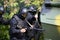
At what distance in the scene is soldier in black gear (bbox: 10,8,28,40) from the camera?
31.1 ft

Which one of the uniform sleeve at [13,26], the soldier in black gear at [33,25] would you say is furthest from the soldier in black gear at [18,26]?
the soldier in black gear at [33,25]

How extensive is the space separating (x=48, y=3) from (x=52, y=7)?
0.39 feet

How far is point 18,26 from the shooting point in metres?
9.57

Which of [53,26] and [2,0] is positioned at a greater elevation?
[53,26]

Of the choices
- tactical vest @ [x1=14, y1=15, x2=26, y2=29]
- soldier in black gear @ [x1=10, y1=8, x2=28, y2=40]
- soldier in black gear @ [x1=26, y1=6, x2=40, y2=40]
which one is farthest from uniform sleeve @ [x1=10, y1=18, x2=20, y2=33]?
soldier in black gear @ [x1=26, y1=6, x2=40, y2=40]

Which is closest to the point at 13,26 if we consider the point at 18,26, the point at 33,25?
the point at 18,26

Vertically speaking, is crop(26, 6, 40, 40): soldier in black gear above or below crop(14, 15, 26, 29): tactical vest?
below

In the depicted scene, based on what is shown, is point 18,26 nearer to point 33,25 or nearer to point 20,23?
point 20,23

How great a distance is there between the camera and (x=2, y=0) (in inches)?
628

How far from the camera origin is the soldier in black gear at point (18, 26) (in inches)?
374

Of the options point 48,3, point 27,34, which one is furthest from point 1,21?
point 48,3

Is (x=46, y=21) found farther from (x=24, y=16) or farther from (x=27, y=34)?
(x=27, y=34)

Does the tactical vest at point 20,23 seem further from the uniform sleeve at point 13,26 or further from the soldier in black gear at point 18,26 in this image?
the uniform sleeve at point 13,26

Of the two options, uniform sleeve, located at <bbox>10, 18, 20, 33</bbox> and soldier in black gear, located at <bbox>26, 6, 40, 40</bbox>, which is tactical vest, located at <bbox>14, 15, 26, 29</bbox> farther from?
soldier in black gear, located at <bbox>26, 6, 40, 40</bbox>
